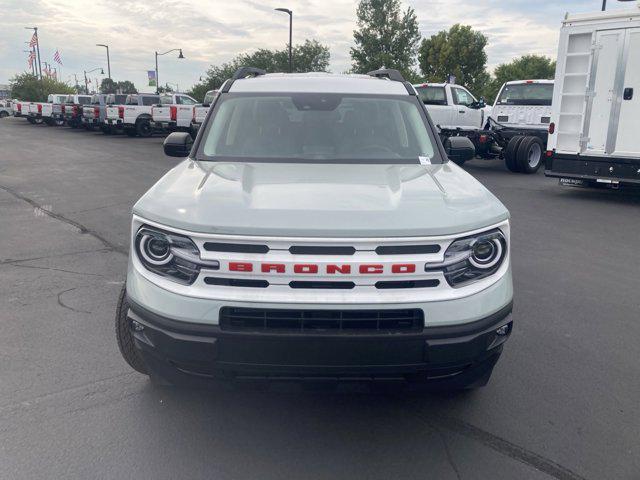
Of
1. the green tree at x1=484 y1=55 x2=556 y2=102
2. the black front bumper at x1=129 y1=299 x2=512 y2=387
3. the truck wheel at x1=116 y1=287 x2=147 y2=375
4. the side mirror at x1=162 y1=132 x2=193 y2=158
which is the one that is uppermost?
the green tree at x1=484 y1=55 x2=556 y2=102

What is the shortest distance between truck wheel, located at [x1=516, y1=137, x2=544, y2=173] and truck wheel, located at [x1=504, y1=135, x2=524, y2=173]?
7cm

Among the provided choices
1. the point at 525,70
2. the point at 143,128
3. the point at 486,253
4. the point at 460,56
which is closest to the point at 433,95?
the point at 486,253

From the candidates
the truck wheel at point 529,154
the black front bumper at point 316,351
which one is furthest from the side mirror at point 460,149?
the truck wheel at point 529,154

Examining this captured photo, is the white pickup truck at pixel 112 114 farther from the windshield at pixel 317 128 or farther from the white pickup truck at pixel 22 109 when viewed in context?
the windshield at pixel 317 128

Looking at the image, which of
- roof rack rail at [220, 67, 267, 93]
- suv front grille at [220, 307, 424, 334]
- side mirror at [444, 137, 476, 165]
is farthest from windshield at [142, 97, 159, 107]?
suv front grille at [220, 307, 424, 334]

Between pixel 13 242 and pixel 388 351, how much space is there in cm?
608

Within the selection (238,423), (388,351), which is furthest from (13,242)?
(388,351)

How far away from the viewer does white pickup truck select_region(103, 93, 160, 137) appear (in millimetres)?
25984

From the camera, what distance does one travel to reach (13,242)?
7039mm

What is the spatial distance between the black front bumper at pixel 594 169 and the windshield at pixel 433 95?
5572mm

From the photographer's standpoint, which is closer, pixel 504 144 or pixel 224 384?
pixel 224 384

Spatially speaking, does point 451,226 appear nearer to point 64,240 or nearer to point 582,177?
point 64,240

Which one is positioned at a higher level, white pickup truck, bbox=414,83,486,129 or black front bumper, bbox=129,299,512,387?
white pickup truck, bbox=414,83,486,129

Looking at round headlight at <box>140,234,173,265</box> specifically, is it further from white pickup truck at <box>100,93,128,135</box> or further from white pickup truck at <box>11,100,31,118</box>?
white pickup truck at <box>11,100,31,118</box>
